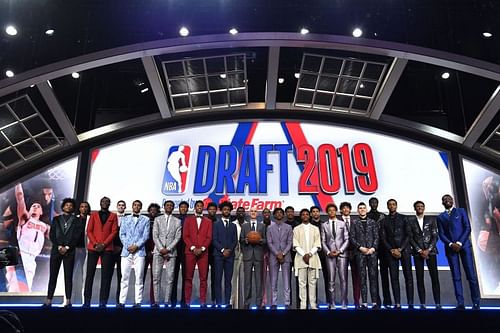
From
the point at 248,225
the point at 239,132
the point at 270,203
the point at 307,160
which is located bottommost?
the point at 248,225

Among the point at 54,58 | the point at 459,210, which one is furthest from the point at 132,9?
the point at 459,210

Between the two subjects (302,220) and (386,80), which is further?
(386,80)

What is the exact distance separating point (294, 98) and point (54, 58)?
5603 millimetres

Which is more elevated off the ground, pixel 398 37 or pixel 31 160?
pixel 398 37

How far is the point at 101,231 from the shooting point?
21.3 feet

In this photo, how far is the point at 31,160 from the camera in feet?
35.7

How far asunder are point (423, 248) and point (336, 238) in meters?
1.26

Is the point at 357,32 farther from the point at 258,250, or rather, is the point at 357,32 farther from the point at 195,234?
the point at 195,234

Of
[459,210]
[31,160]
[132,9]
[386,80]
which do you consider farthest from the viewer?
[31,160]

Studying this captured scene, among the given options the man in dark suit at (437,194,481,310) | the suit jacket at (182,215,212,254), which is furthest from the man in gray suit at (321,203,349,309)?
the suit jacket at (182,215,212,254)

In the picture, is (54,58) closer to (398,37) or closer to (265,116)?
(265,116)

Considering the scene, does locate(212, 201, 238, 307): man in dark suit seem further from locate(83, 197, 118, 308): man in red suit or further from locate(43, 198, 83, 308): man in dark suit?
locate(43, 198, 83, 308): man in dark suit

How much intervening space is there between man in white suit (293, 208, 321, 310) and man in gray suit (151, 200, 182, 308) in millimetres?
1823

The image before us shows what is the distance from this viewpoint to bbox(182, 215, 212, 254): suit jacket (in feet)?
21.5
